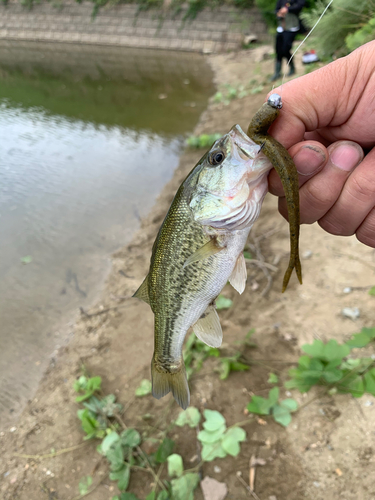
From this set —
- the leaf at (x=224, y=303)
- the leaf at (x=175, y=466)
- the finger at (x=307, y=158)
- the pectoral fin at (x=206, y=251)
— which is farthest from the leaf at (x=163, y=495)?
the finger at (x=307, y=158)

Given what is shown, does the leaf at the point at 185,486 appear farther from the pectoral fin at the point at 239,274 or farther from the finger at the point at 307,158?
the finger at the point at 307,158

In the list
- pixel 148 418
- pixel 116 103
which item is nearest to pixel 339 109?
pixel 148 418

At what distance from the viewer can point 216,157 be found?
178 centimetres

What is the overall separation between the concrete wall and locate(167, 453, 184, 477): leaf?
77.3 feet

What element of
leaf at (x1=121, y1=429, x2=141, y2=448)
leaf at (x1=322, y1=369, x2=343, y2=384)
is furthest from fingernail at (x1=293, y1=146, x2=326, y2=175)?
leaf at (x1=121, y1=429, x2=141, y2=448)

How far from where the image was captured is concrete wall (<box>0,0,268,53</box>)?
20.9m

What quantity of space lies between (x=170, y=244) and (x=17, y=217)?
7.32m

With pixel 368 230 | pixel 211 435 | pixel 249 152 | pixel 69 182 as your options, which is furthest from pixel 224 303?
pixel 69 182

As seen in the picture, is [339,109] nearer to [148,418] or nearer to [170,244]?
[170,244]

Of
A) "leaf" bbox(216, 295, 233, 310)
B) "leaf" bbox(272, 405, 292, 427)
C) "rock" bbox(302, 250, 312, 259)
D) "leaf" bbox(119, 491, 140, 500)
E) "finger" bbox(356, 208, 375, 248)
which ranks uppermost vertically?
"finger" bbox(356, 208, 375, 248)

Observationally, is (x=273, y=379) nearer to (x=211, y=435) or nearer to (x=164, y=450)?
(x=211, y=435)

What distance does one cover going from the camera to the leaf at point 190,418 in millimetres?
3299

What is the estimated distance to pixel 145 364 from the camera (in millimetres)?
4270

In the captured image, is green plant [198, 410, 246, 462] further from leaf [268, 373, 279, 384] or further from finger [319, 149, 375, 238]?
finger [319, 149, 375, 238]
